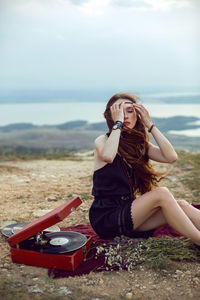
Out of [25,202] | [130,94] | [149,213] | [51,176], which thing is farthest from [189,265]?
[51,176]

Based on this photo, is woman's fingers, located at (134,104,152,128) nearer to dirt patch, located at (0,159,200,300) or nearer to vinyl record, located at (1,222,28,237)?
dirt patch, located at (0,159,200,300)

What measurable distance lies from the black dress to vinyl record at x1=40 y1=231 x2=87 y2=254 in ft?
1.02

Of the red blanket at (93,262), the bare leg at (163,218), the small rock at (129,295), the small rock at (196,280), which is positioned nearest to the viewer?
the small rock at (129,295)

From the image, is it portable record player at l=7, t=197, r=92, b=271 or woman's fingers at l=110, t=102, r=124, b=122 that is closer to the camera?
portable record player at l=7, t=197, r=92, b=271

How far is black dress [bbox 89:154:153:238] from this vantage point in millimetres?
4727

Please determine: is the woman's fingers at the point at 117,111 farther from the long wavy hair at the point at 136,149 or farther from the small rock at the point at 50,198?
the small rock at the point at 50,198

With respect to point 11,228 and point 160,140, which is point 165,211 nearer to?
point 160,140

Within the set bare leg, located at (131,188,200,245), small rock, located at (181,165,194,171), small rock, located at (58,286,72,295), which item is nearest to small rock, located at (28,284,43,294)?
small rock, located at (58,286,72,295)

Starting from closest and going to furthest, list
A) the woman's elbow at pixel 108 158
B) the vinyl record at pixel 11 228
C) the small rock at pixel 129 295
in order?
the small rock at pixel 129 295, the woman's elbow at pixel 108 158, the vinyl record at pixel 11 228

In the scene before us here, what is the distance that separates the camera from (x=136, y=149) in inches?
205

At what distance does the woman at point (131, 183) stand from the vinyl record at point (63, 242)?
33 cm

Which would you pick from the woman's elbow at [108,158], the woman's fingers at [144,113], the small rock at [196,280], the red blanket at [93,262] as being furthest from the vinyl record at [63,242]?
the woman's fingers at [144,113]

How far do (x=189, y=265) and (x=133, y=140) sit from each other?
5.79ft

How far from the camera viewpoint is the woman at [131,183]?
4.53 meters
